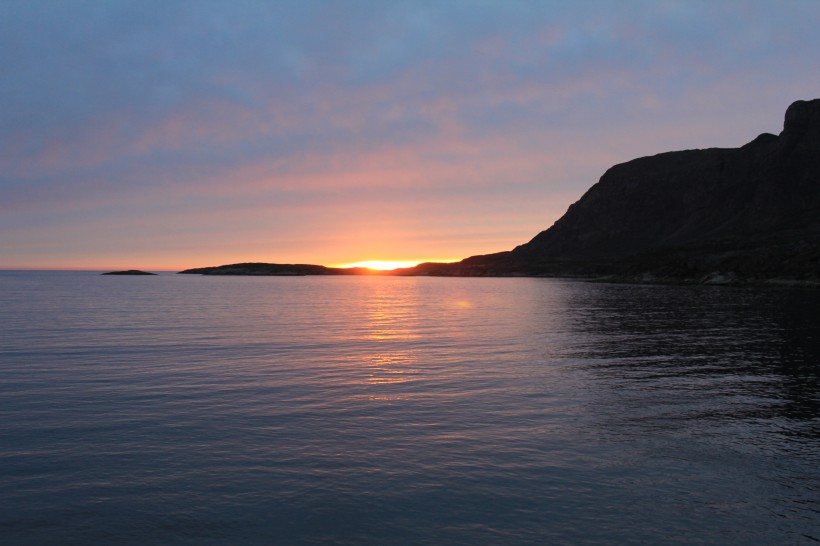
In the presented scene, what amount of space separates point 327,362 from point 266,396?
10.9m

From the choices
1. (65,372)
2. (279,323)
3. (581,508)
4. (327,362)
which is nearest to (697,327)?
(327,362)

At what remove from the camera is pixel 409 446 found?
1941 cm

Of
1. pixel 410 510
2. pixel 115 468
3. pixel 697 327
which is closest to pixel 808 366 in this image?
pixel 697 327

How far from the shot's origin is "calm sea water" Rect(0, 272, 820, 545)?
1377 centimetres

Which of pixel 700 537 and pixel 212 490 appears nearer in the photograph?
pixel 700 537

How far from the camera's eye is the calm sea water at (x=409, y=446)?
13.8 metres

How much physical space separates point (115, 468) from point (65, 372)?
19.1m

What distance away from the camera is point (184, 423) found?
2244cm

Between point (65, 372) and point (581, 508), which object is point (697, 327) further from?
point (65, 372)

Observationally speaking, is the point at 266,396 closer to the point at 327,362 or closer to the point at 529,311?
the point at 327,362

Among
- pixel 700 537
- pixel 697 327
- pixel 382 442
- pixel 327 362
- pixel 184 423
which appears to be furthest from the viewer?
pixel 697 327

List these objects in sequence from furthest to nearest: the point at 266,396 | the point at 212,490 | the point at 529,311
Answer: the point at 529,311, the point at 266,396, the point at 212,490

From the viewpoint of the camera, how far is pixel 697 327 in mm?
58219

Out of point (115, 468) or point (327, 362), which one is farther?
point (327, 362)
